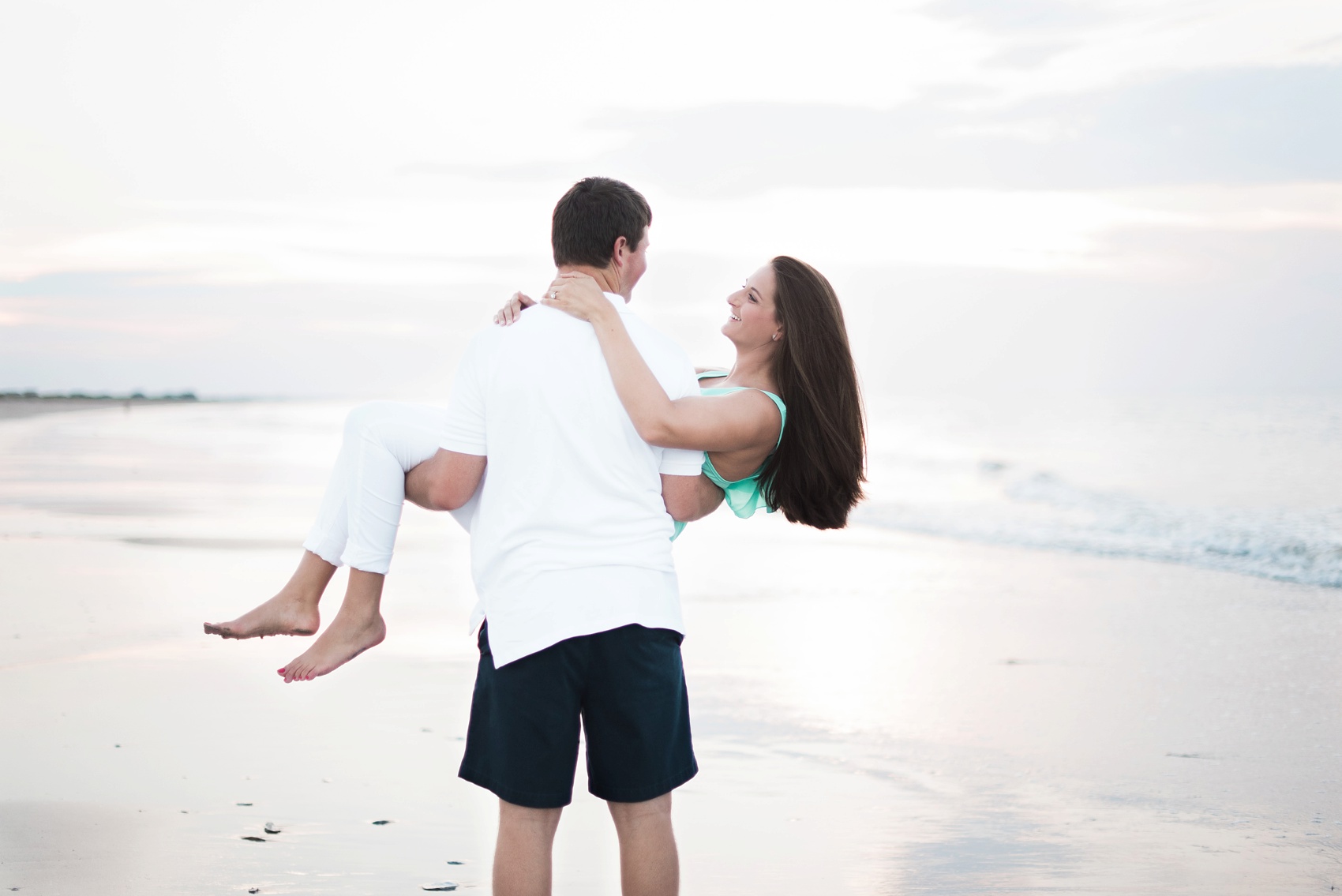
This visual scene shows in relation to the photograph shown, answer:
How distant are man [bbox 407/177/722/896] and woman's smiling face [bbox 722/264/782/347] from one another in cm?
50

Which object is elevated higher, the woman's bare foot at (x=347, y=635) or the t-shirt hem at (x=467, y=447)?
the t-shirt hem at (x=467, y=447)

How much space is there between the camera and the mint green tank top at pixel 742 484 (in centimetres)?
285

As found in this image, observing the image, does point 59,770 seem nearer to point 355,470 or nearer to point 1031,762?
point 355,470

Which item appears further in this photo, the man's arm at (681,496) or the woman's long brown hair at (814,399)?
the woman's long brown hair at (814,399)

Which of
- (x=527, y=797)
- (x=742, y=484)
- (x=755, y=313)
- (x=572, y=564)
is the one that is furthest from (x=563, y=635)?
(x=755, y=313)

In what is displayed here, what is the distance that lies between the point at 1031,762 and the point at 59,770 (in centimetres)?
361

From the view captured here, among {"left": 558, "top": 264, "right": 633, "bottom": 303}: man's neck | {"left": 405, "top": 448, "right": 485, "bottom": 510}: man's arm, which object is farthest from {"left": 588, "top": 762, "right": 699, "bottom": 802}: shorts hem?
{"left": 558, "top": 264, "right": 633, "bottom": 303}: man's neck

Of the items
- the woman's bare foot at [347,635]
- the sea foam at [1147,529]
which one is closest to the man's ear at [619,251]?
the woman's bare foot at [347,635]

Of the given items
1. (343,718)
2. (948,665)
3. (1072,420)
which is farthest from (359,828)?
(1072,420)

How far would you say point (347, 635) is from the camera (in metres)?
3.03

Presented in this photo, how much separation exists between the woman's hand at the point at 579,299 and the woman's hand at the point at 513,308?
4.8 inches

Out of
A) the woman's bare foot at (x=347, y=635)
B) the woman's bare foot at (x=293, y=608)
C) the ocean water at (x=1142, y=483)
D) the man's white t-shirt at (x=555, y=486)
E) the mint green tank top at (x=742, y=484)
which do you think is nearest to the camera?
the man's white t-shirt at (x=555, y=486)

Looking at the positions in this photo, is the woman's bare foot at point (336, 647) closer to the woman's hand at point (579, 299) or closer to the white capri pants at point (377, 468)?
the white capri pants at point (377, 468)

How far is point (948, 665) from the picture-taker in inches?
245
